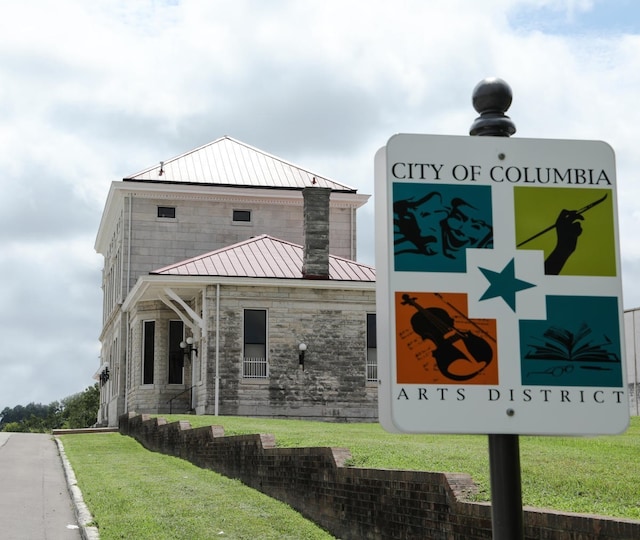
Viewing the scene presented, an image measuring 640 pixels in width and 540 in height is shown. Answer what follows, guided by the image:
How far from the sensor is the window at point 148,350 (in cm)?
3575

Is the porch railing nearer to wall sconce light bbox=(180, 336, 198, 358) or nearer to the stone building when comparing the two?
the stone building

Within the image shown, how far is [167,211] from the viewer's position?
4266cm

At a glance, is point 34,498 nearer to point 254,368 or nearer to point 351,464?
point 351,464

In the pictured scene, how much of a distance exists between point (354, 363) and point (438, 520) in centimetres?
2180

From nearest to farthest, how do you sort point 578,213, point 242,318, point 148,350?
1. point 578,213
2. point 242,318
3. point 148,350

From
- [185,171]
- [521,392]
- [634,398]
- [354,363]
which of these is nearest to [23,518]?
[521,392]

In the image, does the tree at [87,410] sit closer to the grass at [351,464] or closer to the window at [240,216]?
the window at [240,216]

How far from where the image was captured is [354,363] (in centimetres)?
3161

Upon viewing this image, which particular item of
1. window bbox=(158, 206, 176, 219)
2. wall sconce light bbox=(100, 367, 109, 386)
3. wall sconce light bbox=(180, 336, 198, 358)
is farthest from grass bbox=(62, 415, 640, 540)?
wall sconce light bbox=(100, 367, 109, 386)

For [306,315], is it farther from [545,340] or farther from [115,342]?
[545,340]

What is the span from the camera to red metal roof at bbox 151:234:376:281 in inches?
1241

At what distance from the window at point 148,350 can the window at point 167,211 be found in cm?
794

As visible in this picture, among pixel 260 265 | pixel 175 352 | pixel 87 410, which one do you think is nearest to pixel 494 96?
pixel 260 265

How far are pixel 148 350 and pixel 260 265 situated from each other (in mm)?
6460
